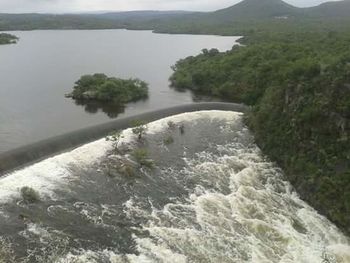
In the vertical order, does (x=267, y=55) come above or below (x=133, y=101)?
above

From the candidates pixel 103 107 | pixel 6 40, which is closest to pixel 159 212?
pixel 103 107

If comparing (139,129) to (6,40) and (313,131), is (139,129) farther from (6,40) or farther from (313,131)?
(6,40)

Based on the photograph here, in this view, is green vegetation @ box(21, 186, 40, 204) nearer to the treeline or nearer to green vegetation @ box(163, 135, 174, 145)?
green vegetation @ box(163, 135, 174, 145)

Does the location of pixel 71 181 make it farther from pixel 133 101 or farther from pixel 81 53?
pixel 81 53

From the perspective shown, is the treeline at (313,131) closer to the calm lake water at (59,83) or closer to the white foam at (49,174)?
the white foam at (49,174)

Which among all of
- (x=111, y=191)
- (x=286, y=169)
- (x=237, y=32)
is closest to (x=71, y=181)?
(x=111, y=191)
